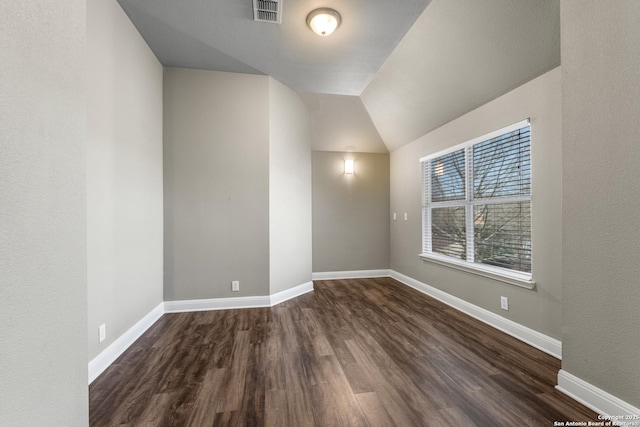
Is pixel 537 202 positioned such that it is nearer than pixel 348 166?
Yes

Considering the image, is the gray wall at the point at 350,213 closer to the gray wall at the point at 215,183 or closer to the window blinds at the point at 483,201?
the window blinds at the point at 483,201

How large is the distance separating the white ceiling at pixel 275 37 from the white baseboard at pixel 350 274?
121 inches

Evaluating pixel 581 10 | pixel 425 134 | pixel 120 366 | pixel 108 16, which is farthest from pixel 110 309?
pixel 425 134

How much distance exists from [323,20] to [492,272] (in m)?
2.80

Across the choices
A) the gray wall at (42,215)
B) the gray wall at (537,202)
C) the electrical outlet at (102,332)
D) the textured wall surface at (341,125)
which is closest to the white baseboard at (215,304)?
the electrical outlet at (102,332)

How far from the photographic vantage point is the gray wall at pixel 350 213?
16.0ft

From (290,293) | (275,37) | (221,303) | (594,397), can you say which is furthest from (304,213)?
(594,397)

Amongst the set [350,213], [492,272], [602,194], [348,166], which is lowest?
[492,272]

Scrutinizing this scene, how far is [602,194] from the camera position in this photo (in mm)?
1535

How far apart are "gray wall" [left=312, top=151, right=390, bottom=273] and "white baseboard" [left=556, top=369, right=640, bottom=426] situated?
3.34 meters

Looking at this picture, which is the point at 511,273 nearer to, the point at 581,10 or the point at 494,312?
the point at 494,312

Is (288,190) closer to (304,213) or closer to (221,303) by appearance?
(304,213)

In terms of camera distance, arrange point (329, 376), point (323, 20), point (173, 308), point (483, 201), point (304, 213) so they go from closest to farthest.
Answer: point (329, 376)
point (323, 20)
point (483, 201)
point (173, 308)
point (304, 213)

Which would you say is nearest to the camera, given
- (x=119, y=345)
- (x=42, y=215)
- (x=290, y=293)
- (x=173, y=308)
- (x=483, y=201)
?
(x=42, y=215)
